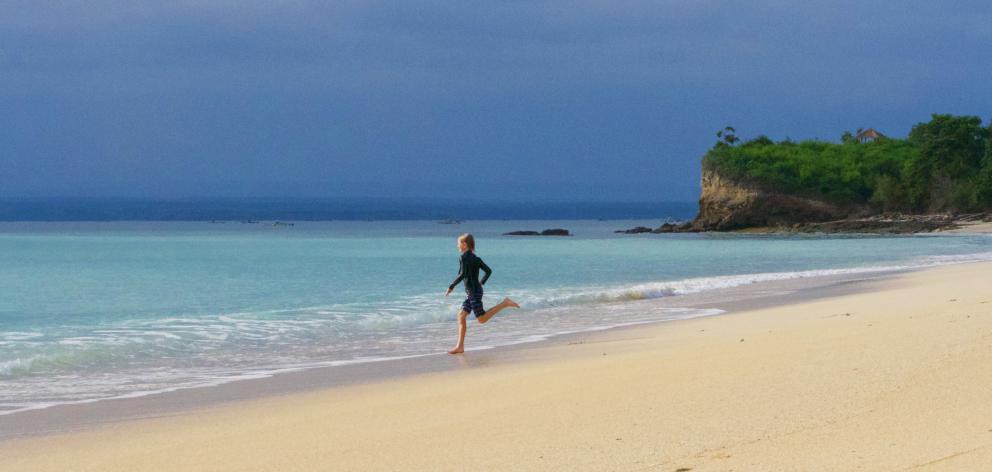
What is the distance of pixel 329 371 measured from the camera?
1171 centimetres

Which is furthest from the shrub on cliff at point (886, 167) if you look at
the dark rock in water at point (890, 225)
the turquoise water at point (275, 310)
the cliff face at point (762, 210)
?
the turquoise water at point (275, 310)

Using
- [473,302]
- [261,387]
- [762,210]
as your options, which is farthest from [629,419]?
[762,210]

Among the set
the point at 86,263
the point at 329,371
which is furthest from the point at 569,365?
the point at 86,263

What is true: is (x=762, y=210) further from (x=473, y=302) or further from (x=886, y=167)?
(x=473, y=302)

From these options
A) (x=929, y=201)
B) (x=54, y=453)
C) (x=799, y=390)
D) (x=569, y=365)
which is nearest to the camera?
(x=54, y=453)

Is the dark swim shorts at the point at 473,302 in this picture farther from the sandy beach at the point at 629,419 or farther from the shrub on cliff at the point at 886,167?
the shrub on cliff at the point at 886,167

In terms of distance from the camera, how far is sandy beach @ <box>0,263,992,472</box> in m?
6.07

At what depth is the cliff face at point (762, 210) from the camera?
102m

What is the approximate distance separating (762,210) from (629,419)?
98.7 metres

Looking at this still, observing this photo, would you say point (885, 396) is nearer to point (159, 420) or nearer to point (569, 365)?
point (569, 365)

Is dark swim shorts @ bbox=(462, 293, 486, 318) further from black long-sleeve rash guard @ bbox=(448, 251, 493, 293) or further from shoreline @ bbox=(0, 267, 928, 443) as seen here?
shoreline @ bbox=(0, 267, 928, 443)

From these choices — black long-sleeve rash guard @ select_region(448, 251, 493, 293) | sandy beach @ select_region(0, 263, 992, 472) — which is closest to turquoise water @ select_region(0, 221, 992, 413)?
black long-sleeve rash guard @ select_region(448, 251, 493, 293)

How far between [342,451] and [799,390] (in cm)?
357

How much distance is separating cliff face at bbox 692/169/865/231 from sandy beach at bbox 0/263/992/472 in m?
92.7
